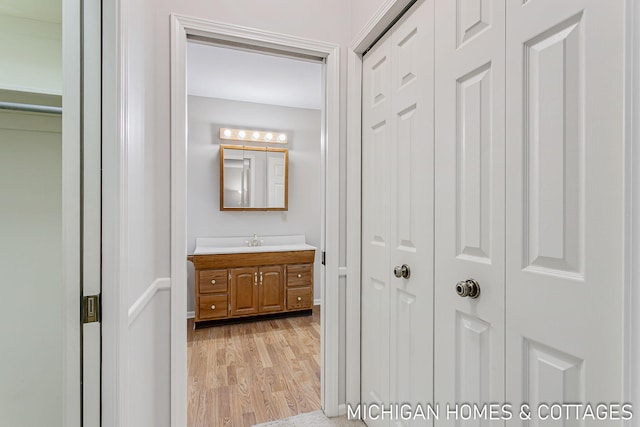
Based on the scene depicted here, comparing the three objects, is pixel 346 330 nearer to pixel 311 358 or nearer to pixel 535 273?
pixel 311 358

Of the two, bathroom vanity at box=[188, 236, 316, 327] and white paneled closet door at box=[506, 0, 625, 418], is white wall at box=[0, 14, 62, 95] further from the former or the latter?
bathroom vanity at box=[188, 236, 316, 327]

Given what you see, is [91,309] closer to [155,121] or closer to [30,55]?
[30,55]

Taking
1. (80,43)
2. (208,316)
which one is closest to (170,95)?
(80,43)

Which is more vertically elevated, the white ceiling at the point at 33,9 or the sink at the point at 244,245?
the white ceiling at the point at 33,9

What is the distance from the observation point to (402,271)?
131 centimetres

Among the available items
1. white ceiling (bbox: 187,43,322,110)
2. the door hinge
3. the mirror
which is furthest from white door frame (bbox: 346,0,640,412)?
the mirror

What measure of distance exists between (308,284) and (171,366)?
2.12 meters

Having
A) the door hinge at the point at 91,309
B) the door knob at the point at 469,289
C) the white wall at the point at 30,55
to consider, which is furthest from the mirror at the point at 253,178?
the door knob at the point at 469,289

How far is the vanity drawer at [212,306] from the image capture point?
10.1 ft

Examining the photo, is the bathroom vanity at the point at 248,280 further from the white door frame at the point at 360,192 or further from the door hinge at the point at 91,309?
the door hinge at the point at 91,309

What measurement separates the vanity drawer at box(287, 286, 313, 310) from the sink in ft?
1.53

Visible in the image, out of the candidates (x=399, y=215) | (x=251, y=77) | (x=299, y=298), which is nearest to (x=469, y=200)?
(x=399, y=215)

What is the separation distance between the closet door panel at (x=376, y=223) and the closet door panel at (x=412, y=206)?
0.06m

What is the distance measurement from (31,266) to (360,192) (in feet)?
4.53
